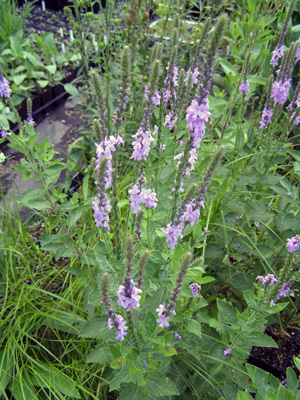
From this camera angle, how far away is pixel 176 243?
5.90ft

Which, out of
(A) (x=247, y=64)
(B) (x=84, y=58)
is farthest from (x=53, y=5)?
(A) (x=247, y=64)

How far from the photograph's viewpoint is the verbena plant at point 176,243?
5.17 feet

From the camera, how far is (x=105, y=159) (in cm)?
140

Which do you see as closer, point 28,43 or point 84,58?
point 84,58

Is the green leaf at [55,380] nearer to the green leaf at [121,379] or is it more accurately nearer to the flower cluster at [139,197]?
the green leaf at [121,379]

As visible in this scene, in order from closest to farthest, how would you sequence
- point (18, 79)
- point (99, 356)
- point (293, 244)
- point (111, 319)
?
point (111, 319) → point (99, 356) → point (293, 244) → point (18, 79)

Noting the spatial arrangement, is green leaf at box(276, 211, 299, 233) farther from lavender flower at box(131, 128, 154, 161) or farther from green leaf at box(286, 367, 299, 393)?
lavender flower at box(131, 128, 154, 161)

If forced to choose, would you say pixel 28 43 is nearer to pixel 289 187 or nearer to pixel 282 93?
pixel 282 93

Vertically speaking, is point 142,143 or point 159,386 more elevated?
point 142,143

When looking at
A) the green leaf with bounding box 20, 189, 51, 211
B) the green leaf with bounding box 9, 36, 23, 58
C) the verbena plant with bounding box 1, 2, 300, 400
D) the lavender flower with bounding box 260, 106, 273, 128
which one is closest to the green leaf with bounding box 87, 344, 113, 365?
the verbena plant with bounding box 1, 2, 300, 400

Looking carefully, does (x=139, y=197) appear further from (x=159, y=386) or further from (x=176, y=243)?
(x=159, y=386)

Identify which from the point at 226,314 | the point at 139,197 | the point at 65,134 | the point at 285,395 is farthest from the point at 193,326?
the point at 65,134

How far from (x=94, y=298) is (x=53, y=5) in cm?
731

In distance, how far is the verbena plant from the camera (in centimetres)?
158
